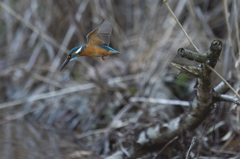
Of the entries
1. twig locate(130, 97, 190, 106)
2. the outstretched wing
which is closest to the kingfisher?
the outstretched wing

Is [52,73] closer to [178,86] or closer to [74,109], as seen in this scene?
[74,109]

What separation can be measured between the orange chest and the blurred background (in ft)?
4.03

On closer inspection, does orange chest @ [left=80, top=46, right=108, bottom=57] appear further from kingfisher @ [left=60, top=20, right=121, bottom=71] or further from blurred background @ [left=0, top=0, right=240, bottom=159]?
blurred background @ [left=0, top=0, right=240, bottom=159]

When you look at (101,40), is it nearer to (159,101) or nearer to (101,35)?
(101,35)

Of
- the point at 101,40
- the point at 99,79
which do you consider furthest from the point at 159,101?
the point at 101,40

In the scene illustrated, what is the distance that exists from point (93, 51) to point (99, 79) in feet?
6.75

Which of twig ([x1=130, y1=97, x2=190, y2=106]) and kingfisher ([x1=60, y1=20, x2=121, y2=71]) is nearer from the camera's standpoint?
kingfisher ([x1=60, y1=20, x2=121, y2=71])

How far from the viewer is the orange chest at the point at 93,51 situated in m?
0.76

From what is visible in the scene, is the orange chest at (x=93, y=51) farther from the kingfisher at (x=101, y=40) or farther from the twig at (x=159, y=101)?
the twig at (x=159, y=101)

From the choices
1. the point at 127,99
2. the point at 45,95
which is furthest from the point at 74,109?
the point at 127,99

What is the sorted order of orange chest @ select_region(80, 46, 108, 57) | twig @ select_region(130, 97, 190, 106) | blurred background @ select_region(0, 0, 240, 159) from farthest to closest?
blurred background @ select_region(0, 0, 240, 159), twig @ select_region(130, 97, 190, 106), orange chest @ select_region(80, 46, 108, 57)

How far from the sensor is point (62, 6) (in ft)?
12.5

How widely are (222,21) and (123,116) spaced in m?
1.84

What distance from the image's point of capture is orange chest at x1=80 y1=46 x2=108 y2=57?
0.76m
